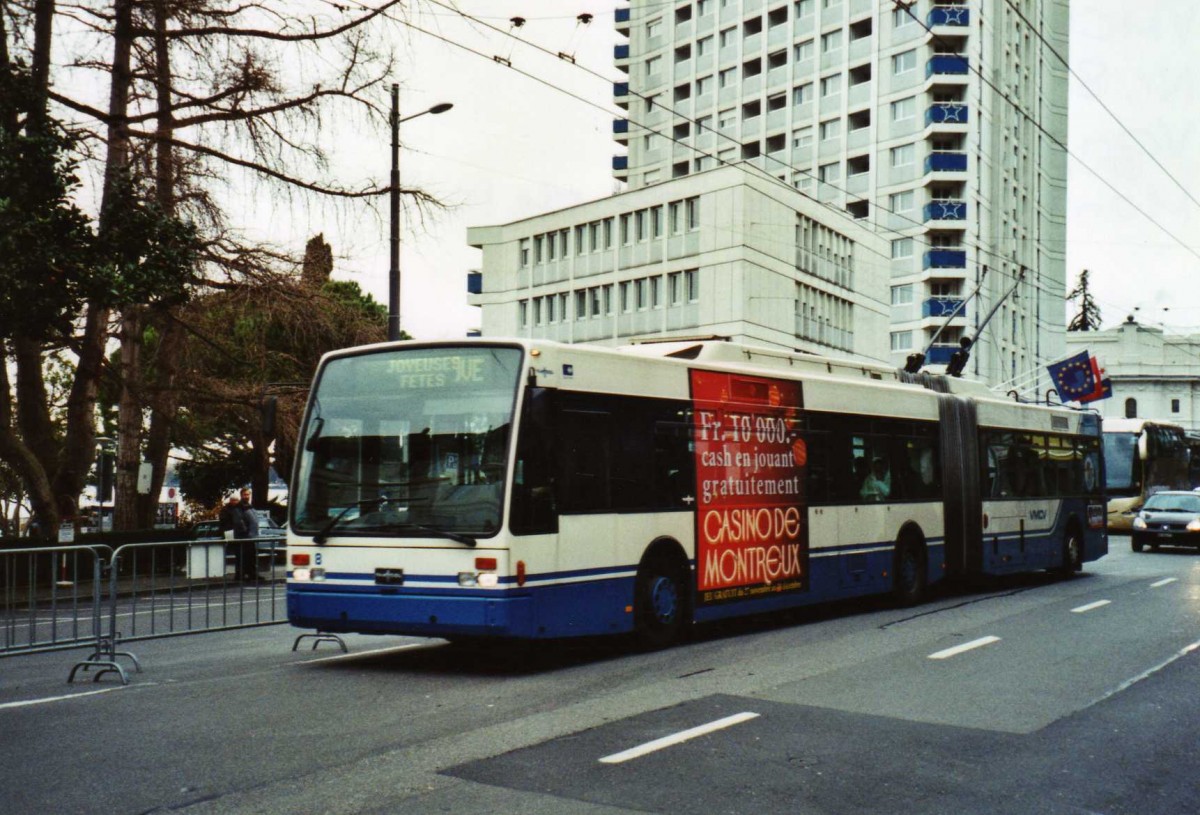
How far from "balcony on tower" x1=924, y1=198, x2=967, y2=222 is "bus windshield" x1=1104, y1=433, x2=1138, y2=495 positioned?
30956 millimetres

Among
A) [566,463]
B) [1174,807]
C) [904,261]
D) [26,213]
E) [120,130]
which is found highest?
[904,261]

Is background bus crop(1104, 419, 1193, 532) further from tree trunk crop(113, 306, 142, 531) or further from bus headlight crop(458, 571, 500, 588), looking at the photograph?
bus headlight crop(458, 571, 500, 588)

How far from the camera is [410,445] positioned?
10102mm

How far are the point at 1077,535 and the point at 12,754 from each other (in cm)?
1794

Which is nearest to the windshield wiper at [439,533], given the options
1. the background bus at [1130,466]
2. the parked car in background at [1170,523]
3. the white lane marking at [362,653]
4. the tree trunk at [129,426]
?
the white lane marking at [362,653]

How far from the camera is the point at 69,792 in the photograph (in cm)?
598

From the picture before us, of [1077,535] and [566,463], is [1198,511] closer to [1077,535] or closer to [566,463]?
[1077,535]

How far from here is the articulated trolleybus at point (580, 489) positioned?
9.90 metres

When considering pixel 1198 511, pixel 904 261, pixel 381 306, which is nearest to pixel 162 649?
pixel 1198 511

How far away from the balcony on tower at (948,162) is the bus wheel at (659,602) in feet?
202

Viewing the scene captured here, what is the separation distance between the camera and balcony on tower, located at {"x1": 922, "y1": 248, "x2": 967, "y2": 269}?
70688 millimetres

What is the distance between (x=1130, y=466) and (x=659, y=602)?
1309 inches

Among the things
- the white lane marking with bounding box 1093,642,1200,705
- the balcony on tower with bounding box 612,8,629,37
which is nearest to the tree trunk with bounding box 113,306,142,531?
the white lane marking with bounding box 1093,642,1200,705

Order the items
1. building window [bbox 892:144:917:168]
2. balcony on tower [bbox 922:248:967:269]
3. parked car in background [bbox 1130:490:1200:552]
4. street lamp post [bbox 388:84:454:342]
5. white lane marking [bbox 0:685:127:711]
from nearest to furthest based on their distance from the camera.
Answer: white lane marking [bbox 0:685:127:711]
street lamp post [bbox 388:84:454:342]
parked car in background [bbox 1130:490:1200:552]
balcony on tower [bbox 922:248:967:269]
building window [bbox 892:144:917:168]
